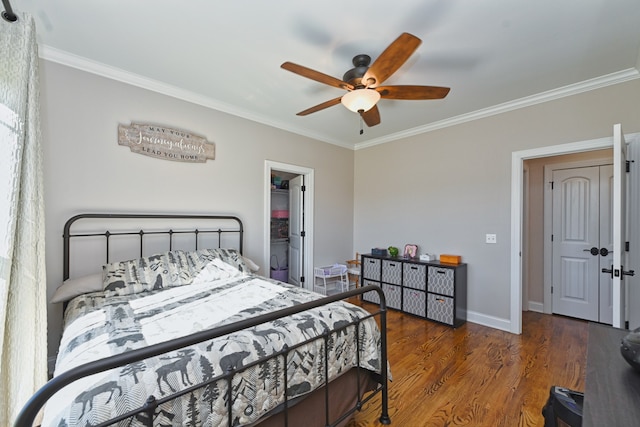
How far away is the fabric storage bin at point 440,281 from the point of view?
3301mm

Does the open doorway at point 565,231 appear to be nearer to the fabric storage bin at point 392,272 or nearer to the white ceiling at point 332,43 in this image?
the white ceiling at point 332,43

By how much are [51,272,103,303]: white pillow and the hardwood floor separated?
209 cm

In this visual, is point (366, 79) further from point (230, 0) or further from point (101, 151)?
point (101, 151)

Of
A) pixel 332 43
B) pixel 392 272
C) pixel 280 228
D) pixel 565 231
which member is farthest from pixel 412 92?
pixel 280 228

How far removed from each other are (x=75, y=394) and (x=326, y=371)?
3.35 feet

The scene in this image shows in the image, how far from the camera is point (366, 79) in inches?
78.7

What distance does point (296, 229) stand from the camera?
444 cm

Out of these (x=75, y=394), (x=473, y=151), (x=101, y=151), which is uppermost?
(x=473, y=151)

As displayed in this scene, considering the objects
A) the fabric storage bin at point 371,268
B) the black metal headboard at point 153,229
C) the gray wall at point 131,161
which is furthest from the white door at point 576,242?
the black metal headboard at point 153,229

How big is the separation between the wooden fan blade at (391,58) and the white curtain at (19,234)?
1.97 meters

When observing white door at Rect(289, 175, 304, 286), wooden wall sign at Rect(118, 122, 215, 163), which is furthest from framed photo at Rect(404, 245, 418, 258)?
wooden wall sign at Rect(118, 122, 215, 163)

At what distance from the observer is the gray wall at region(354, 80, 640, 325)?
2.74 meters

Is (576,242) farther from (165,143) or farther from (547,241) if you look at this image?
(165,143)

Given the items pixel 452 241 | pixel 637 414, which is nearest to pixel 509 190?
pixel 452 241
